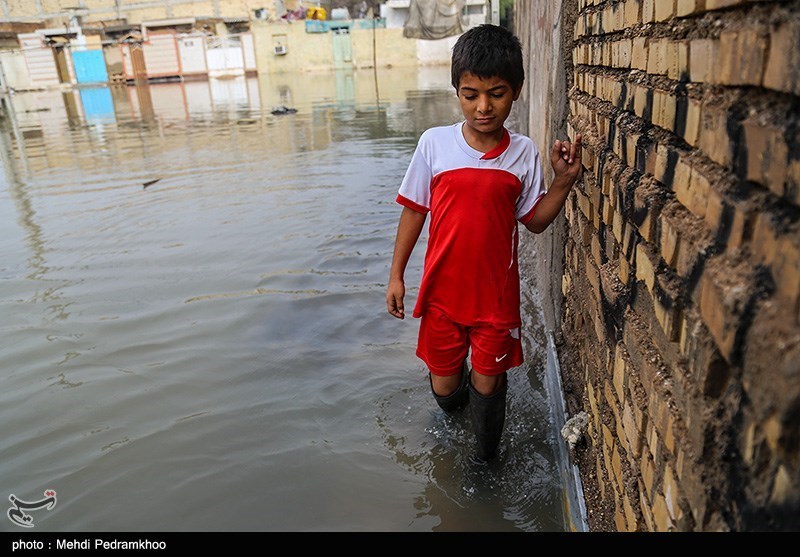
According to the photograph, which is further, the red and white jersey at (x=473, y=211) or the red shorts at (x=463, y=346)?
the red shorts at (x=463, y=346)

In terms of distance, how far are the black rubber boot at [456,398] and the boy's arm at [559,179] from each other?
0.82 metres

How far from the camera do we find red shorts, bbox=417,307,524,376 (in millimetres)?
2408

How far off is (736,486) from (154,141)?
13285mm

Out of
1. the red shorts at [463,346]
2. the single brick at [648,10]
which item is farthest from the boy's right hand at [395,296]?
the single brick at [648,10]

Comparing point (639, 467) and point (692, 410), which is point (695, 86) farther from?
point (639, 467)

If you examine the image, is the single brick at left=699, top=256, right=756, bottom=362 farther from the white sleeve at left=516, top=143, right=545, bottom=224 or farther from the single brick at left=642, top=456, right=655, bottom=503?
the white sleeve at left=516, top=143, right=545, bottom=224

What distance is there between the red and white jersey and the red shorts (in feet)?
0.17

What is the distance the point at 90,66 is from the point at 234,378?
3996cm

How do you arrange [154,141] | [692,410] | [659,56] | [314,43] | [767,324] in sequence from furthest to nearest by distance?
[314,43], [154,141], [659,56], [692,410], [767,324]

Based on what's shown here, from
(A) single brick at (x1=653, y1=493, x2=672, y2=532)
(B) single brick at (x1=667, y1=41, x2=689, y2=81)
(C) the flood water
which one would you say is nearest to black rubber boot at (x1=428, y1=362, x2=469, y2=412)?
(C) the flood water

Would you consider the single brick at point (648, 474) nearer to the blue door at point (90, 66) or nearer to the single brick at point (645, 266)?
the single brick at point (645, 266)

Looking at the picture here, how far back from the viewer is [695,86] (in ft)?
4.04

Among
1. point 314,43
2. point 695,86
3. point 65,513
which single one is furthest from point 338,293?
point 314,43

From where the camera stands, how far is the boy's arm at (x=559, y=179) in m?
2.27
